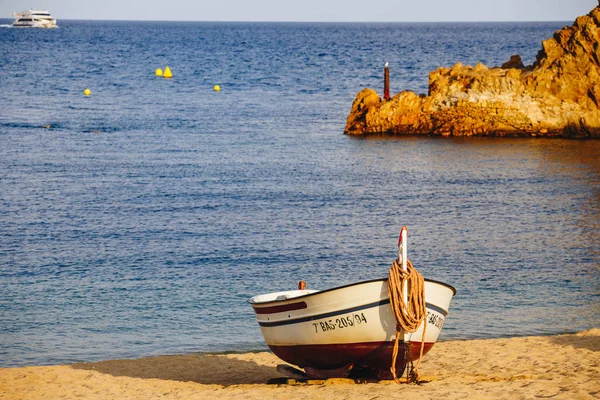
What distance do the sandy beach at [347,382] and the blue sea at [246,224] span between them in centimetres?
125

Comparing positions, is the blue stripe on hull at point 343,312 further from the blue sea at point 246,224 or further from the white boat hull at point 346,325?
the blue sea at point 246,224

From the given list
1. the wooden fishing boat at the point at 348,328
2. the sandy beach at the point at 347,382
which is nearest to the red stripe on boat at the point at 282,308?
the wooden fishing boat at the point at 348,328

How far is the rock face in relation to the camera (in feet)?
151

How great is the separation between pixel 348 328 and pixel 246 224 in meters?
15.6

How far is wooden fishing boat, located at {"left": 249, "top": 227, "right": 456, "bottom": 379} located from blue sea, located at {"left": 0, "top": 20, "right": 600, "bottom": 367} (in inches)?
180

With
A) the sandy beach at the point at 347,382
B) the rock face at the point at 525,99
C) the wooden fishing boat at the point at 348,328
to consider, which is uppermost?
the rock face at the point at 525,99

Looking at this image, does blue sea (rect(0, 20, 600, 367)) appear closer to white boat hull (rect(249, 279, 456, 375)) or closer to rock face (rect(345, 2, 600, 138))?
rock face (rect(345, 2, 600, 138))

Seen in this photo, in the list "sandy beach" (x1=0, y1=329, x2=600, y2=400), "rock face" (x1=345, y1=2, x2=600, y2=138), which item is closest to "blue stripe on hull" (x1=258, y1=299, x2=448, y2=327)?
"sandy beach" (x1=0, y1=329, x2=600, y2=400)

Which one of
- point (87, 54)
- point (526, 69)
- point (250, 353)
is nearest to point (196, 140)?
point (526, 69)

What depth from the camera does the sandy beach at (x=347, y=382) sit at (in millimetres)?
13586

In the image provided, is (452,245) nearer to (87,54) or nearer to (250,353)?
(250,353)

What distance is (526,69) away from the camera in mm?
49062

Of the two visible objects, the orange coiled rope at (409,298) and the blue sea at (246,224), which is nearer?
the orange coiled rope at (409,298)

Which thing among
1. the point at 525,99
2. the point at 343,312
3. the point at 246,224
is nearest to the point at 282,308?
the point at 343,312
